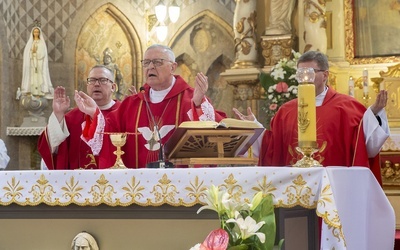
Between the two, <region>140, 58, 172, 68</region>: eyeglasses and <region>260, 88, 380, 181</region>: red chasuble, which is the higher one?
<region>140, 58, 172, 68</region>: eyeglasses

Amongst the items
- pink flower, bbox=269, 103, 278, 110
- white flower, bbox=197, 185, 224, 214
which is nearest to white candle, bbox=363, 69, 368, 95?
pink flower, bbox=269, 103, 278, 110

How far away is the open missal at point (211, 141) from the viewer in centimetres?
380

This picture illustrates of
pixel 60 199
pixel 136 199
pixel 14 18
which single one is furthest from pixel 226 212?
pixel 14 18

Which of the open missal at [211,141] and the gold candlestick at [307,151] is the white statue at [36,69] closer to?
the open missal at [211,141]

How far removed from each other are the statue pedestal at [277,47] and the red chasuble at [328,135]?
4234mm

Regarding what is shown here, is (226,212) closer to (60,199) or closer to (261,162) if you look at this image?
(60,199)

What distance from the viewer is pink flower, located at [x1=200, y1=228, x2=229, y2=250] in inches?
89.4

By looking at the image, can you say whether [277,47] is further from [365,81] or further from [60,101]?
[60,101]

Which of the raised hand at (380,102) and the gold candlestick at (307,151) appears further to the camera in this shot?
the raised hand at (380,102)

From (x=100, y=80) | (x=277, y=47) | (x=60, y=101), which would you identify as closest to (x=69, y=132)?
(x=100, y=80)

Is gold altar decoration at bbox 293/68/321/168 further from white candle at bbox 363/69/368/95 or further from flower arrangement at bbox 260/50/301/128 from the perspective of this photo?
white candle at bbox 363/69/368/95

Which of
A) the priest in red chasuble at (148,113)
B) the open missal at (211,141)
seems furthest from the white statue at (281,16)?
the open missal at (211,141)

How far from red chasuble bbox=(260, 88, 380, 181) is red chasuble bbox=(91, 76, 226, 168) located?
1.26 ft

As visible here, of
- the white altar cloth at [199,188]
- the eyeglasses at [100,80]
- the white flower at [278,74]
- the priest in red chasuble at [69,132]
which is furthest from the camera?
the white flower at [278,74]
